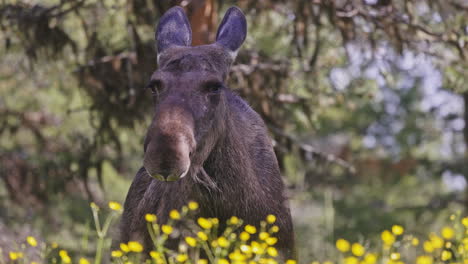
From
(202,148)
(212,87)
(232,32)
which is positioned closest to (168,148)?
(202,148)

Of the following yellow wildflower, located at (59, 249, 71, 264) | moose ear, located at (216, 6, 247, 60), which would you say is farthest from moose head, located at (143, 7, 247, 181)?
yellow wildflower, located at (59, 249, 71, 264)

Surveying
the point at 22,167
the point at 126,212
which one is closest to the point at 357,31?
the point at 126,212

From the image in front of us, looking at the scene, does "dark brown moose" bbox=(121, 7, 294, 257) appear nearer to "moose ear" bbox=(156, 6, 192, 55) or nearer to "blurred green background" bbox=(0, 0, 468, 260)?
"moose ear" bbox=(156, 6, 192, 55)

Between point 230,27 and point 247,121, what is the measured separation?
99 centimetres

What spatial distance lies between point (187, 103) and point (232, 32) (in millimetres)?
1417

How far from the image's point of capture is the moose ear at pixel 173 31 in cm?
620

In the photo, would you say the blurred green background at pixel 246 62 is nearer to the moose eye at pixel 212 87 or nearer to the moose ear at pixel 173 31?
the moose eye at pixel 212 87

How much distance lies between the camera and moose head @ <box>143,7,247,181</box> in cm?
451

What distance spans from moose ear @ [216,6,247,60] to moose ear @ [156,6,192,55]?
1.25ft

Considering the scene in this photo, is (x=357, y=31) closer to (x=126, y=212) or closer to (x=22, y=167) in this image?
(x=126, y=212)

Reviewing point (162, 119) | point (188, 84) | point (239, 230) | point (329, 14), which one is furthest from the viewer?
point (329, 14)

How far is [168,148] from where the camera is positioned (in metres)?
4.47

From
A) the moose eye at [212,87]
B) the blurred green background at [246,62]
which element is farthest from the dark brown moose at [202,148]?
the blurred green background at [246,62]

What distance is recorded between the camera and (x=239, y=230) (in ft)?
18.4
